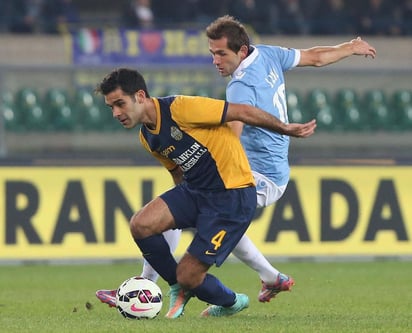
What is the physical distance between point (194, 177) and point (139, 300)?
879mm

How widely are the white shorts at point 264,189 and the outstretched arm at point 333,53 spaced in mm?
915

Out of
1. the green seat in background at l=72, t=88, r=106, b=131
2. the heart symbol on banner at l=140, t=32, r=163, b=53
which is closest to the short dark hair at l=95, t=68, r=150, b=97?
the green seat in background at l=72, t=88, r=106, b=131

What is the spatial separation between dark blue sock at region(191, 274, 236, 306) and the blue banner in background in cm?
1207

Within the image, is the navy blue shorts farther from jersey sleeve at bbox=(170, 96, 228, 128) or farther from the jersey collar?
the jersey collar

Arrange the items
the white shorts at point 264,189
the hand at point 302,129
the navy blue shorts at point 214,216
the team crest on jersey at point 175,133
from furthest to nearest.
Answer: the white shorts at point 264,189 → the navy blue shorts at point 214,216 → the team crest on jersey at point 175,133 → the hand at point 302,129

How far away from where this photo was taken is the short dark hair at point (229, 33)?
8.14 m

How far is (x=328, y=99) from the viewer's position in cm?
1525

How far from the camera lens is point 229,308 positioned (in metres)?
8.14

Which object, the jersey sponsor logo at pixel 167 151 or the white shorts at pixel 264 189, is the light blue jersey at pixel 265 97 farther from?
the jersey sponsor logo at pixel 167 151

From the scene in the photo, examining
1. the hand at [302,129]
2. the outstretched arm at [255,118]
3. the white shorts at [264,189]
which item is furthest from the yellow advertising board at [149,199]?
the hand at [302,129]

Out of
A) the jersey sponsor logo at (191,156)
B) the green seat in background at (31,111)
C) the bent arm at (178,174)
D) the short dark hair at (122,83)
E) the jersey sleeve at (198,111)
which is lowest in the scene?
the green seat in background at (31,111)

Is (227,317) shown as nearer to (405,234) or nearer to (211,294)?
(211,294)

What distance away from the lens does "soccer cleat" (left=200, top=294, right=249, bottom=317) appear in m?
8.11

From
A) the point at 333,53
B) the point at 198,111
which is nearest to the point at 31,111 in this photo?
the point at 333,53
